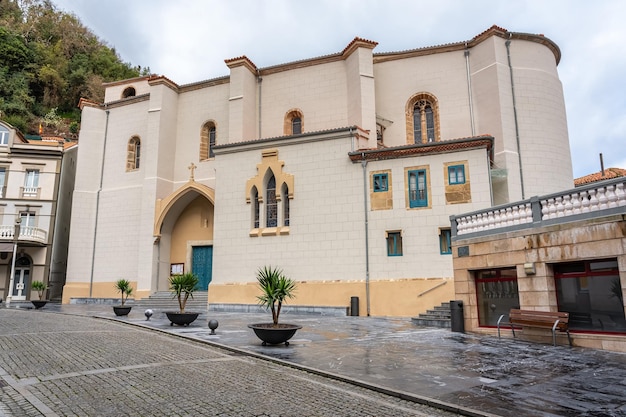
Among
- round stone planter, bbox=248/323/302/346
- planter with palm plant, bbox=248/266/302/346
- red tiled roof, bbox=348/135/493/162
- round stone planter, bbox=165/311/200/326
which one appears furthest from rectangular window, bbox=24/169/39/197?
round stone planter, bbox=248/323/302/346

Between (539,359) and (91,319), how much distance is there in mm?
14862

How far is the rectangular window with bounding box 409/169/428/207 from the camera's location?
61.5 ft

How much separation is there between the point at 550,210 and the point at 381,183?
30.4 feet

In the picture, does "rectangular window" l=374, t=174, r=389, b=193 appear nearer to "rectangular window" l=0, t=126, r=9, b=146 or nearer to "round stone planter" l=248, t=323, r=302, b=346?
"round stone planter" l=248, t=323, r=302, b=346

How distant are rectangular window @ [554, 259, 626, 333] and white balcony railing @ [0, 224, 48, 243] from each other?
3075 centimetres

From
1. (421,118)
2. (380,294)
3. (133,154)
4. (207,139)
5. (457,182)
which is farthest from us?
(133,154)

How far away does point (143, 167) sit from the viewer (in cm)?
2817

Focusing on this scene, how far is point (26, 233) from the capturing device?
95.8 feet

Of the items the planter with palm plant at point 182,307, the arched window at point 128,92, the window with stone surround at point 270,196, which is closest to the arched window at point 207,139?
the window with stone surround at point 270,196

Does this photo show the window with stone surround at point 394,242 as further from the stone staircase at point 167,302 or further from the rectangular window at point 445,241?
the stone staircase at point 167,302

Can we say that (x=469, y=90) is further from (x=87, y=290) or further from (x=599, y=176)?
(x=87, y=290)

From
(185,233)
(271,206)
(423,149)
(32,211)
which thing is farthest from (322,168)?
(32,211)

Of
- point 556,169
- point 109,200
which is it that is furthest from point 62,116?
point 556,169

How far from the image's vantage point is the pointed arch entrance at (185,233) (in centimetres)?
2639
